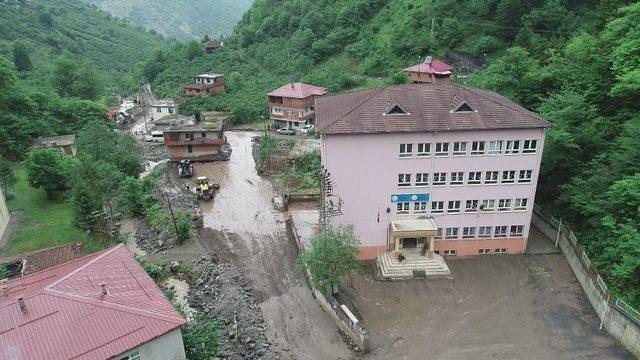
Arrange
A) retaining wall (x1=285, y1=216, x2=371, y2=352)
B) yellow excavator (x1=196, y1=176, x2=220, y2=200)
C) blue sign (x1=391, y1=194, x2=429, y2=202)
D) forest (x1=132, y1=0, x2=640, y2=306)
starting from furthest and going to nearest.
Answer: yellow excavator (x1=196, y1=176, x2=220, y2=200)
blue sign (x1=391, y1=194, x2=429, y2=202)
forest (x1=132, y1=0, x2=640, y2=306)
retaining wall (x1=285, y1=216, x2=371, y2=352)

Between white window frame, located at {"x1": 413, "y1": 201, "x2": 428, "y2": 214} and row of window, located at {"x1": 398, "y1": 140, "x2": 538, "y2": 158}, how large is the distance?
11.3ft

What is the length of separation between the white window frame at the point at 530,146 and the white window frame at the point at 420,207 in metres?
7.31

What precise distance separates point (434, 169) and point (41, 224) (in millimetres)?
31368

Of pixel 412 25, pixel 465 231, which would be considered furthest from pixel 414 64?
pixel 465 231

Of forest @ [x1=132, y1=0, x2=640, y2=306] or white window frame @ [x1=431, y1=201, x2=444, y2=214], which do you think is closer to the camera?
forest @ [x1=132, y1=0, x2=640, y2=306]

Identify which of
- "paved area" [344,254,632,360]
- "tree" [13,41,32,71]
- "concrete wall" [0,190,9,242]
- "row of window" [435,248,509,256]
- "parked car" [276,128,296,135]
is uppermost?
"tree" [13,41,32,71]

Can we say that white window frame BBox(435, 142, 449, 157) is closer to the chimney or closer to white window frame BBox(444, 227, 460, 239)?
white window frame BBox(444, 227, 460, 239)

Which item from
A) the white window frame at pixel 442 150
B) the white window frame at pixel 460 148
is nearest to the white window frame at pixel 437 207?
the white window frame at pixel 442 150

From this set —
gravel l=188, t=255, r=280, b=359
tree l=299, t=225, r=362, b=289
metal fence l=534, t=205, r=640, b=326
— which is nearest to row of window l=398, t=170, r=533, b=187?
metal fence l=534, t=205, r=640, b=326

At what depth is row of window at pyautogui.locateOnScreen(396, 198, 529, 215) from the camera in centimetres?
2856

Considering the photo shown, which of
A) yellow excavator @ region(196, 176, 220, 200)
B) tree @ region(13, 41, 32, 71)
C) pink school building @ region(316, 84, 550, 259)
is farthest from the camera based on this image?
tree @ region(13, 41, 32, 71)

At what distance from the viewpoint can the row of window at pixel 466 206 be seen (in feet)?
93.7

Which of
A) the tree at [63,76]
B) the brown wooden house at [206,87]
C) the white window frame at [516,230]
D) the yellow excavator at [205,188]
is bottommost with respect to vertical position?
Result: the white window frame at [516,230]

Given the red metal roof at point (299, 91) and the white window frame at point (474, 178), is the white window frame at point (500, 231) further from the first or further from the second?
the red metal roof at point (299, 91)
